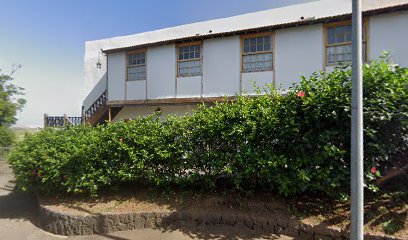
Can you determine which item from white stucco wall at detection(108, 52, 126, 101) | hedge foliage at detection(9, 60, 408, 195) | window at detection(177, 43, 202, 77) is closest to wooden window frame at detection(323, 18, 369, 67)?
hedge foliage at detection(9, 60, 408, 195)

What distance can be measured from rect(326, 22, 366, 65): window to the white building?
0.03 meters

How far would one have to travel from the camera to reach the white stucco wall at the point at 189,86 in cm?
1068

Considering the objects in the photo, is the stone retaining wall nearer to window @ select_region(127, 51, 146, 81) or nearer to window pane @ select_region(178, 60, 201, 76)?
window pane @ select_region(178, 60, 201, 76)

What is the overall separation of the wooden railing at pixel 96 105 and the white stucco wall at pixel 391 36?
43.9ft

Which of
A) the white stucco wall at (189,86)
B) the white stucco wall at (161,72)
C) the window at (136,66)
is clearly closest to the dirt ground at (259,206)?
the white stucco wall at (189,86)

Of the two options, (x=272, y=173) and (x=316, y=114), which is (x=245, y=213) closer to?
(x=272, y=173)

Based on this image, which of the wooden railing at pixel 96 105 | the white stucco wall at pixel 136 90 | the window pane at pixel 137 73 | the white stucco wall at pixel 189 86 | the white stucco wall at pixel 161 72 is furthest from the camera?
the wooden railing at pixel 96 105

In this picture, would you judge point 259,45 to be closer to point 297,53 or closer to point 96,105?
point 297,53

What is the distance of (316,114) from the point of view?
12.2ft

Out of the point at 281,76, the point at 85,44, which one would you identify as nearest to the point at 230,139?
the point at 281,76

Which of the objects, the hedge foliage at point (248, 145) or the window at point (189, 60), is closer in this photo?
the hedge foliage at point (248, 145)

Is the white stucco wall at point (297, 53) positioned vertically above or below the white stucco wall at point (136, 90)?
above

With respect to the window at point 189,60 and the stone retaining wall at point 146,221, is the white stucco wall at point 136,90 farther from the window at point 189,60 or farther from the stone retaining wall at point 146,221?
the stone retaining wall at point 146,221

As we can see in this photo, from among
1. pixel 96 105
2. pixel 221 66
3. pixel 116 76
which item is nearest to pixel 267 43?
pixel 221 66
